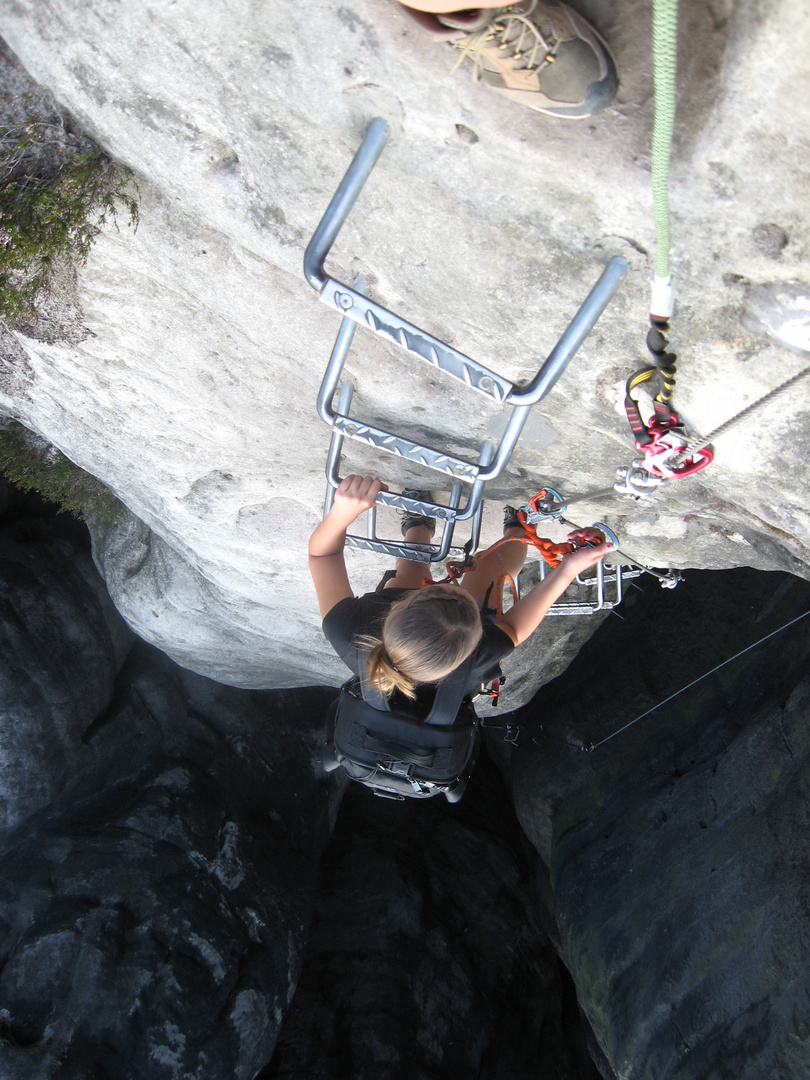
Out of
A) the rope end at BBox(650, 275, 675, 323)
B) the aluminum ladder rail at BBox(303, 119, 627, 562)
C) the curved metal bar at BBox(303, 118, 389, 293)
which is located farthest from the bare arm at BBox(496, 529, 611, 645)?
the curved metal bar at BBox(303, 118, 389, 293)

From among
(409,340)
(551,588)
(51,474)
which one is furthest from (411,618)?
(51,474)

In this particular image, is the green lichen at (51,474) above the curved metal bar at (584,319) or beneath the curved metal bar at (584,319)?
beneath

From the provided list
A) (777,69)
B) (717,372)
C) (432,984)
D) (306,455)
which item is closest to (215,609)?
(306,455)

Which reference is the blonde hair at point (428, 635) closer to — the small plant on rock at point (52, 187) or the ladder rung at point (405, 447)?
the ladder rung at point (405, 447)

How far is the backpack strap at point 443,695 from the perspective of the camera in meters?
2.58

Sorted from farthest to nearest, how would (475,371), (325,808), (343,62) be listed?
1. (325,808)
2. (475,371)
3. (343,62)

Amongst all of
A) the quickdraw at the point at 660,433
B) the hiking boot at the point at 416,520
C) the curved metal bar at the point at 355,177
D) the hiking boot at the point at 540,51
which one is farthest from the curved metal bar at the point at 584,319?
the hiking boot at the point at 416,520

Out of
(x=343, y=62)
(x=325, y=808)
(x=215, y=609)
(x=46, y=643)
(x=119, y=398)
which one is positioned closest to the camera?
(x=343, y=62)

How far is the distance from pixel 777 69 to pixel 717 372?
79 cm

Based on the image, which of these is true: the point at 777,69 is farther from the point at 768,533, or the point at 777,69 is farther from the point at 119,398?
the point at 119,398

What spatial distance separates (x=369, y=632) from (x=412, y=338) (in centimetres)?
122

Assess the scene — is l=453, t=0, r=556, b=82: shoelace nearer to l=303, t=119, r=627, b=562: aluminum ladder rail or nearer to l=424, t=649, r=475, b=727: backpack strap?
l=303, t=119, r=627, b=562: aluminum ladder rail

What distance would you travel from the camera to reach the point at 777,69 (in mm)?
1286

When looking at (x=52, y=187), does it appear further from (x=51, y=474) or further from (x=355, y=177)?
(x=51, y=474)
